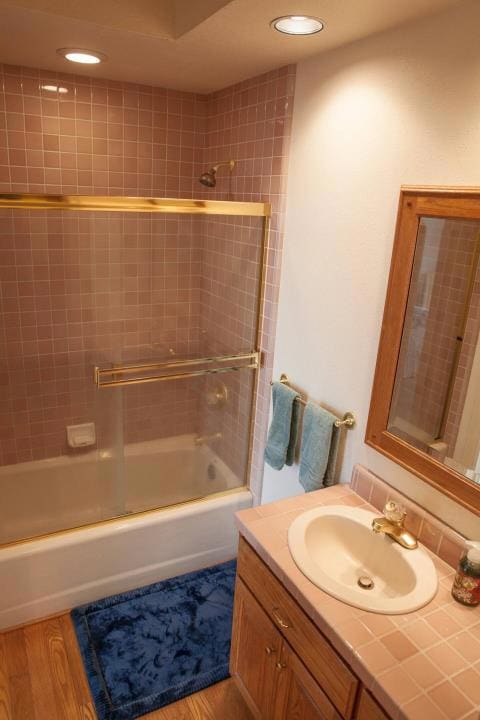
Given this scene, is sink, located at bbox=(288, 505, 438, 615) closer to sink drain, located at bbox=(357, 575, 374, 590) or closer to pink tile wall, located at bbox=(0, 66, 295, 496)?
sink drain, located at bbox=(357, 575, 374, 590)

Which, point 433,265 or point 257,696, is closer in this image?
point 433,265

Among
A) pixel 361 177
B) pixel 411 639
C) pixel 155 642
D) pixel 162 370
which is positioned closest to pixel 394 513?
pixel 411 639

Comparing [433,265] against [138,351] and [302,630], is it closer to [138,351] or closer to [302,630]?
[302,630]

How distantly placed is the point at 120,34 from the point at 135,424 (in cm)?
175

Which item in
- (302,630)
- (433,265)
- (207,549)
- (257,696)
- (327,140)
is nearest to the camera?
(302,630)

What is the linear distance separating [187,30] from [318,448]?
4.96ft

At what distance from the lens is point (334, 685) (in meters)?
1.28

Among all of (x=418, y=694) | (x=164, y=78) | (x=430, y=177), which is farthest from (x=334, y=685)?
(x=164, y=78)

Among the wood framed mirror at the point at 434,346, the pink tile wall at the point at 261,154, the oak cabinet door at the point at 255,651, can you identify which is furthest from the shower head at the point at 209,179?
the oak cabinet door at the point at 255,651

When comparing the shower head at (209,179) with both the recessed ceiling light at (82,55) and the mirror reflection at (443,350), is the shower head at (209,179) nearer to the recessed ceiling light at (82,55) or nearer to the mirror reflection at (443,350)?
the recessed ceiling light at (82,55)

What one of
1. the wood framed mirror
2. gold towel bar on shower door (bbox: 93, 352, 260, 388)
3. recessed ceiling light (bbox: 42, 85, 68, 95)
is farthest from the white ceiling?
gold towel bar on shower door (bbox: 93, 352, 260, 388)

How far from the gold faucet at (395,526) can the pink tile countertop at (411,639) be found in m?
0.05

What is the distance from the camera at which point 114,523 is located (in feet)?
7.64

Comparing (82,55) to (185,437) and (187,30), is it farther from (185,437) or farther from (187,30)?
(185,437)
